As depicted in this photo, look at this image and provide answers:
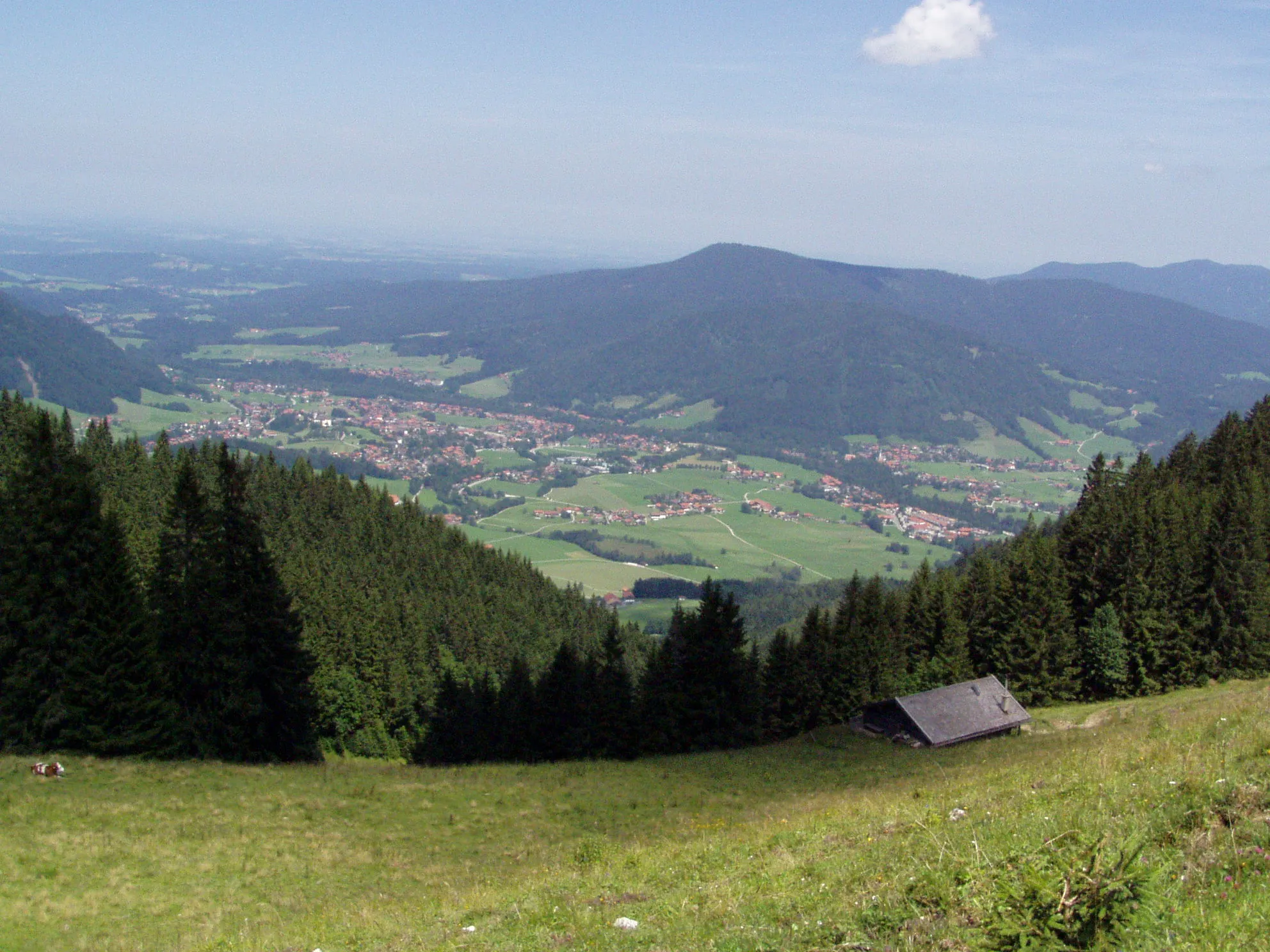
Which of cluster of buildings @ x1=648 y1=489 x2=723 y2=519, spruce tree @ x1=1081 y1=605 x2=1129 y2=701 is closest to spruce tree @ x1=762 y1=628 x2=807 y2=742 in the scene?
spruce tree @ x1=1081 y1=605 x2=1129 y2=701

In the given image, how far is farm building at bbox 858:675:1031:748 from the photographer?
116ft

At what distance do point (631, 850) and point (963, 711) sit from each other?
24.4m

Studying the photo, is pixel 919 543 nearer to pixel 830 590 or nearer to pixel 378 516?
pixel 830 590

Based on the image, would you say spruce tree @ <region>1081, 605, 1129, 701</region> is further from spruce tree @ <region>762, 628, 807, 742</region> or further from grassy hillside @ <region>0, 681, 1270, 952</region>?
grassy hillside @ <region>0, 681, 1270, 952</region>

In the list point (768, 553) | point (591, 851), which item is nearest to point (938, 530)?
point (768, 553)

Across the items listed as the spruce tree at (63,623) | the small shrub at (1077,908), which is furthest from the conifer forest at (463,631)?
the small shrub at (1077,908)

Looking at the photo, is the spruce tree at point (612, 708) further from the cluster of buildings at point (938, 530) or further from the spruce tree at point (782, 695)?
the cluster of buildings at point (938, 530)

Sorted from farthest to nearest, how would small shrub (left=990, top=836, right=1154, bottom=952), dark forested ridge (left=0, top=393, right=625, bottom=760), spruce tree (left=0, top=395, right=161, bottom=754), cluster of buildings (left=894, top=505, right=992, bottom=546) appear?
cluster of buildings (left=894, top=505, right=992, bottom=546), dark forested ridge (left=0, top=393, right=625, bottom=760), spruce tree (left=0, top=395, right=161, bottom=754), small shrub (left=990, top=836, right=1154, bottom=952)

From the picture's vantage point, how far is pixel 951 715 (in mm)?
36219

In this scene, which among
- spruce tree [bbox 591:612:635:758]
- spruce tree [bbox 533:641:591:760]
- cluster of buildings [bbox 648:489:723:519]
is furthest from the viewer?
cluster of buildings [bbox 648:489:723:519]

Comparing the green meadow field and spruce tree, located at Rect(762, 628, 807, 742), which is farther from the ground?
spruce tree, located at Rect(762, 628, 807, 742)

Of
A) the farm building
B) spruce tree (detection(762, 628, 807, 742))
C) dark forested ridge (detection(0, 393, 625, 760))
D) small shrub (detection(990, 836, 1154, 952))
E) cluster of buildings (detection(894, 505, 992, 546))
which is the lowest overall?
cluster of buildings (detection(894, 505, 992, 546))

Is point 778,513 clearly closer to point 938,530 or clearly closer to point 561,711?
point 938,530

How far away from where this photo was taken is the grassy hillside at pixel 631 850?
8461 mm
